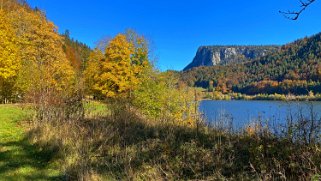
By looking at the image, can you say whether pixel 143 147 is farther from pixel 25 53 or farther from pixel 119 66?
pixel 25 53

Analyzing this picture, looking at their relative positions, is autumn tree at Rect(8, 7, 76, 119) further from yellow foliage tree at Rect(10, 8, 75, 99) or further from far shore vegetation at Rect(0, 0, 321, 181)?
far shore vegetation at Rect(0, 0, 321, 181)

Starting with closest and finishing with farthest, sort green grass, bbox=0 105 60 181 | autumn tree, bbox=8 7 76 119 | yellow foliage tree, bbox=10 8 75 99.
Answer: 1. green grass, bbox=0 105 60 181
2. autumn tree, bbox=8 7 76 119
3. yellow foliage tree, bbox=10 8 75 99

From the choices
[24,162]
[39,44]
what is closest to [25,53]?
[39,44]

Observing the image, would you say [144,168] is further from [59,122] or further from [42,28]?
[42,28]

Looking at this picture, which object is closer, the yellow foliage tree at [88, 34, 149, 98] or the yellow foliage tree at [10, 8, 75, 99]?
the yellow foliage tree at [10, 8, 75, 99]

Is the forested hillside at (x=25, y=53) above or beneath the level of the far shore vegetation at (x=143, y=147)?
above

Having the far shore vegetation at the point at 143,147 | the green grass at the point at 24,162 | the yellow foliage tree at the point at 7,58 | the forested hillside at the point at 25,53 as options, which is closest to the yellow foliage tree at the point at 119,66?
the forested hillside at the point at 25,53

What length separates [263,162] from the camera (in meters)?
6.39

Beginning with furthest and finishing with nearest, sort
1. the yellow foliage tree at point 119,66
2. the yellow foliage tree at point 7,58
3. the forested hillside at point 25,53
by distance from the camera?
1. the yellow foliage tree at point 119,66
2. the forested hillside at point 25,53
3. the yellow foliage tree at point 7,58

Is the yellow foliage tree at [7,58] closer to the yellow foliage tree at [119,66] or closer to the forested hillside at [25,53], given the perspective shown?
the forested hillside at [25,53]

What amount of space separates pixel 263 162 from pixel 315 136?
118 centimetres

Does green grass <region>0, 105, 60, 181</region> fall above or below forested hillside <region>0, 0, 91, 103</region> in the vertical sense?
below

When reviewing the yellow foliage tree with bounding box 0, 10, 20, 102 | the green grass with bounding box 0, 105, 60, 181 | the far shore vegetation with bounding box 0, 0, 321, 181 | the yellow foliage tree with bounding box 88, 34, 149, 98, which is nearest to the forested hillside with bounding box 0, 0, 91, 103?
the yellow foliage tree with bounding box 0, 10, 20, 102

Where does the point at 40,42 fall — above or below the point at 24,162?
above
